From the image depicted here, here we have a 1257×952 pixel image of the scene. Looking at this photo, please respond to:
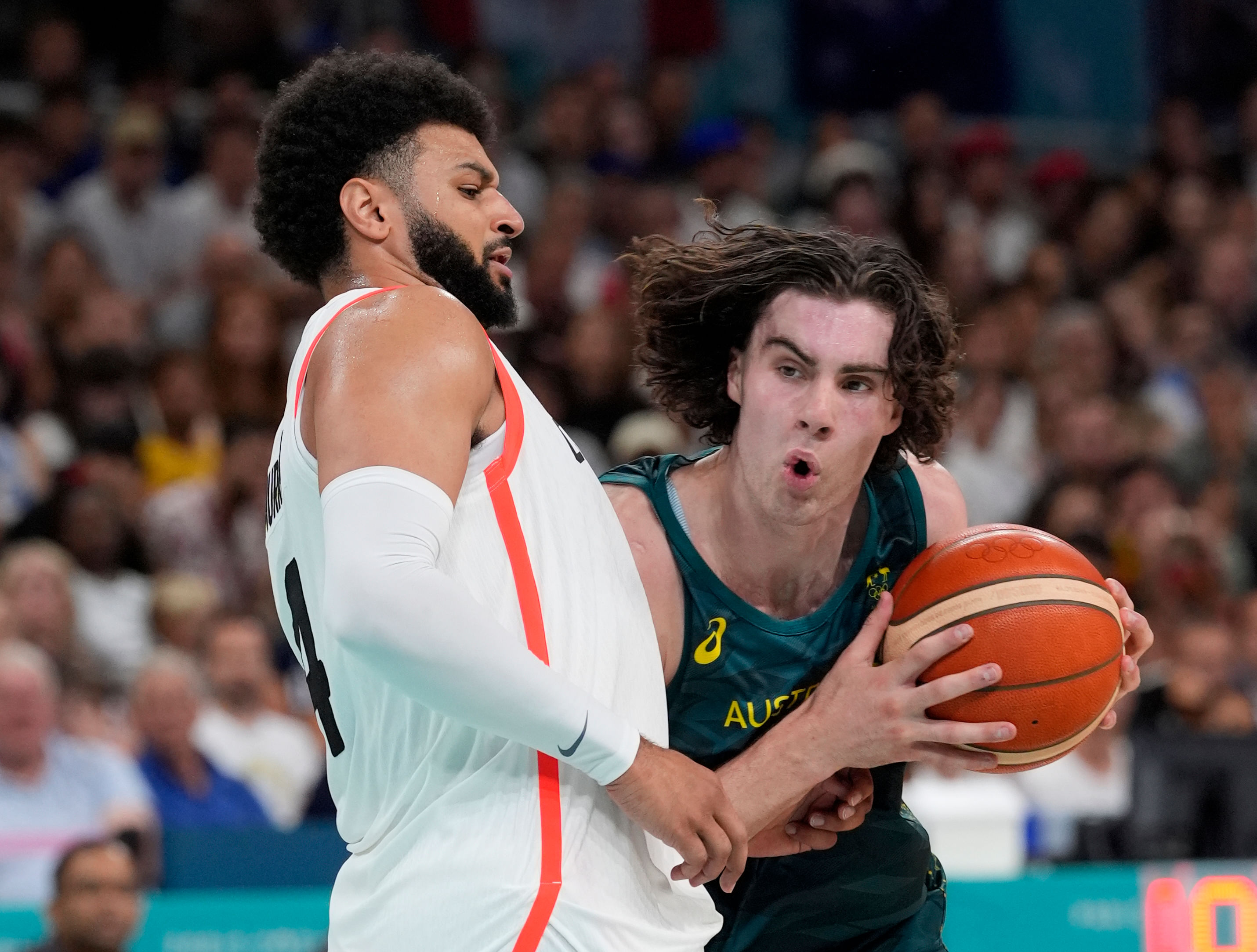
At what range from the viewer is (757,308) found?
3174 millimetres

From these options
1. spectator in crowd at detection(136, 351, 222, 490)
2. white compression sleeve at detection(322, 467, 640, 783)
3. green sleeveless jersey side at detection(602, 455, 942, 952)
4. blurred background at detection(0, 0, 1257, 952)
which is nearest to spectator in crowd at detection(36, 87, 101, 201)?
blurred background at detection(0, 0, 1257, 952)

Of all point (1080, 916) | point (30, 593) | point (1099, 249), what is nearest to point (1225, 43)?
point (1099, 249)

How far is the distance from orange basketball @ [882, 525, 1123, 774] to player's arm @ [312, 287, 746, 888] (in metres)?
0.61

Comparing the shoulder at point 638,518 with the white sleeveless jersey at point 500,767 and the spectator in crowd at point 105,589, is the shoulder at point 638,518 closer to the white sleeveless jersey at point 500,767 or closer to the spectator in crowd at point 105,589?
the white sleeveless jersey at point 500,767

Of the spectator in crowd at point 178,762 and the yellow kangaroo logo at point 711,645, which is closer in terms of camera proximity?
the yellow kangaroo logo at point 711,645

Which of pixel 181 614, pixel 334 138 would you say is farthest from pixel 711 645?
pixel 181 614

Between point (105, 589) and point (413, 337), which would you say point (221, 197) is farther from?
point (413, 337)

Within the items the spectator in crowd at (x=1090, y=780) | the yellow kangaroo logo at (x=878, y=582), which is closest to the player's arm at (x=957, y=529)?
the yellow kangaroo logo at (x=878, y=582)

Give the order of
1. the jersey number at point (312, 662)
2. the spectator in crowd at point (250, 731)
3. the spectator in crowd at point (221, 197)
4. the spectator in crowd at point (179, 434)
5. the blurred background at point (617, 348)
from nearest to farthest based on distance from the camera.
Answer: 1. the jersey number at point (312, 662)
2. the blurred background at point (617, 348)
3. the spectator in crowd at point (250, 731)
4. the spectator in crowd at point (179, 434)
5. the spectator in crowd at point (221, 197)

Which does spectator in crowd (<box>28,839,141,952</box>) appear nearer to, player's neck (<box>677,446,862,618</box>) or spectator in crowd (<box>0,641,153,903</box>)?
spectator in crowd (<box>0,641,153,903</box>)

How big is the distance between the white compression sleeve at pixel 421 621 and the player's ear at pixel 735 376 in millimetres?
970

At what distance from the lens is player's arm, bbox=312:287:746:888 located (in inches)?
90.6

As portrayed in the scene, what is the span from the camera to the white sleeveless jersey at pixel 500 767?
98.5 inches

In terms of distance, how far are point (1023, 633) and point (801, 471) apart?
0.48m
